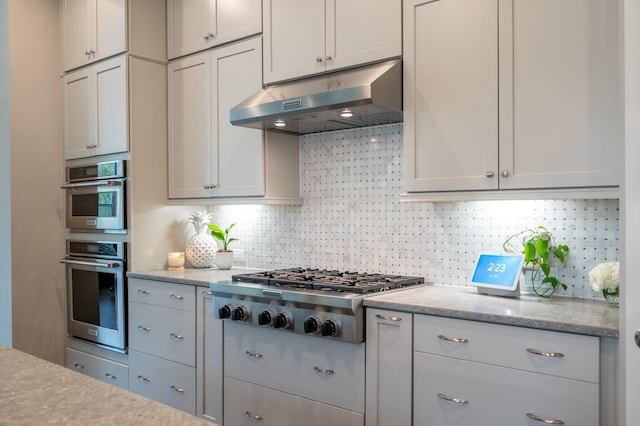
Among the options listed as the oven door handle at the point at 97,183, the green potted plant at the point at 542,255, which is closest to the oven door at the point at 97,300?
the oven door handle at the point at 97,183

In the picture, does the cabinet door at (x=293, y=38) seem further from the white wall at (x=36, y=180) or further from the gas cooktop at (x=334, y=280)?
the white wall at (x=36, y=180)

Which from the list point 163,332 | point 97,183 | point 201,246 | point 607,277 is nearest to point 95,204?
point 97,183

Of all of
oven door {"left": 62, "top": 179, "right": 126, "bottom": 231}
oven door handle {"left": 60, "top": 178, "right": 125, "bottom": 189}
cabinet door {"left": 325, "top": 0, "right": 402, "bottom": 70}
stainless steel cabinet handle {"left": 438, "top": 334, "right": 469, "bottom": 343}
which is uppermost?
cabinet door {"left": 325, "top": 0, "right": 402, "bottom": 70}

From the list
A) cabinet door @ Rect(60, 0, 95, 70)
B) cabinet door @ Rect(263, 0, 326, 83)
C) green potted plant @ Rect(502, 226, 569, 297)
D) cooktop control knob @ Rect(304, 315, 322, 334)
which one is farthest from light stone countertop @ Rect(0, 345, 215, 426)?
cabinet door @ Rect(60, 0, 95, 70)

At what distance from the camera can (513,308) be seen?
2137 millimetres

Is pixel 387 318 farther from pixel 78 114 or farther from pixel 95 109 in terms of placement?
pixel 78 114

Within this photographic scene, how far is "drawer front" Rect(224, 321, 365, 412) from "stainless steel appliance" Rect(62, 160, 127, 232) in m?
1.26

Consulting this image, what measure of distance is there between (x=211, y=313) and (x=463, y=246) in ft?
4.67

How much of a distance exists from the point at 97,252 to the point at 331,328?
2138 mm

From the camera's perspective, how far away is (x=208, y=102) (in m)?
3.52

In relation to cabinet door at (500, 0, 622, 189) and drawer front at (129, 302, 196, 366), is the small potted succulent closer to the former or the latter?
drawer front at (129, 302, 196, 366)

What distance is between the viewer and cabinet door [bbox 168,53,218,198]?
3.53m

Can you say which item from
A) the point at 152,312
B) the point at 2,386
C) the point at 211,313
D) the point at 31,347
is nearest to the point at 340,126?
the point at 211,313

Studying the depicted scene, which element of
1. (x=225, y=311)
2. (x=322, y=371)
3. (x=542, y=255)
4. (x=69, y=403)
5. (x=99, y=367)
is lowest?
(x=99, y=367)
